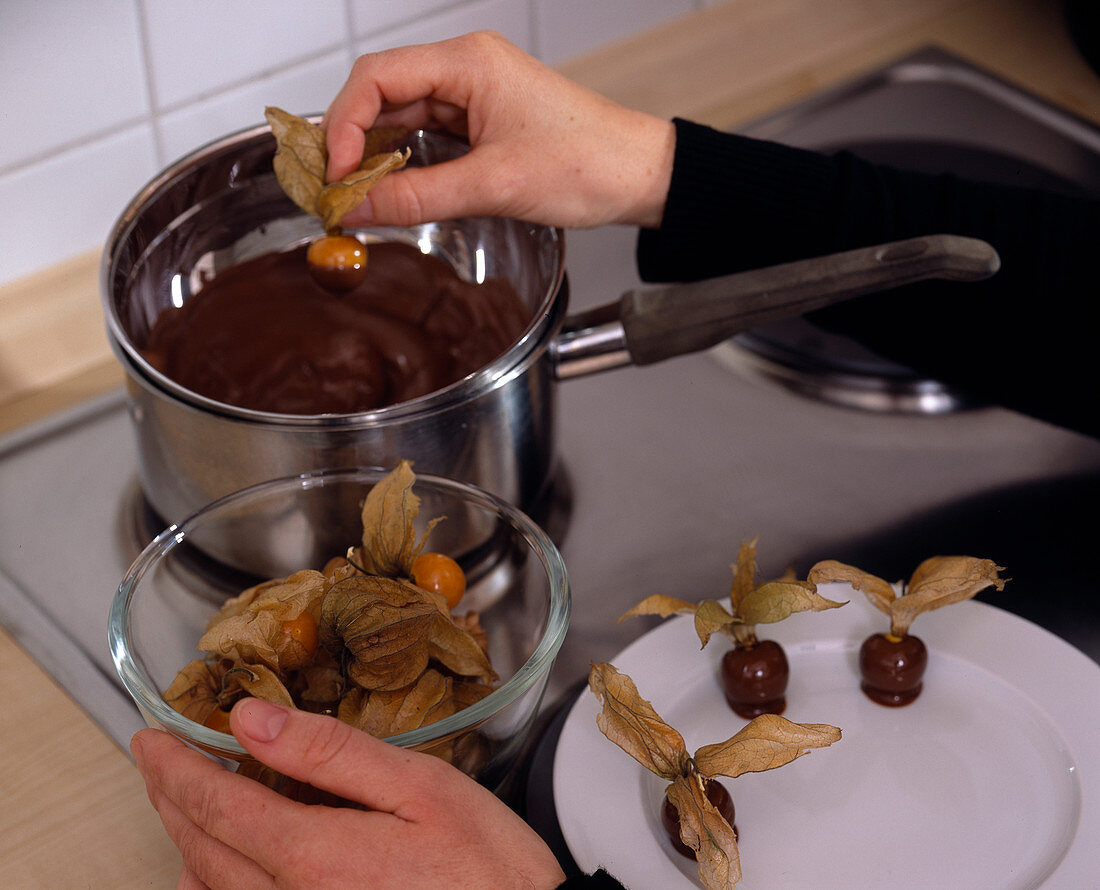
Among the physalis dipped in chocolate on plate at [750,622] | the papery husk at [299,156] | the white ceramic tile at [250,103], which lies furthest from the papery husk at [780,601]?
the white ceramic tile at [250,103]

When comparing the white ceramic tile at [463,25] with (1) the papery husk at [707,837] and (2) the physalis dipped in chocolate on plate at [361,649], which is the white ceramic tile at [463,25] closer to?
(2) the physalis dipped in chocolate on plate at [361,649]

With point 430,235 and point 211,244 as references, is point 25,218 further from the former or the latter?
point 430,235

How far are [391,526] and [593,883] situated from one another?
0.18 m

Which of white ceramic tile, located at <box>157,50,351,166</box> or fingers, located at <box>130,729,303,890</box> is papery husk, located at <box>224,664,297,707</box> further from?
white ceramic tile, located at <box>157,50,351,166</box>

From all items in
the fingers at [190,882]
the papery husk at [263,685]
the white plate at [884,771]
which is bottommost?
the white plate at [884,771]

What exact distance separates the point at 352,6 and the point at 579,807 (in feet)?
2.14

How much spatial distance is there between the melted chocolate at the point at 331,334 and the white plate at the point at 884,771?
0.20 m

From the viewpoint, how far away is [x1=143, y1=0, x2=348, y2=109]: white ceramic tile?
85cm

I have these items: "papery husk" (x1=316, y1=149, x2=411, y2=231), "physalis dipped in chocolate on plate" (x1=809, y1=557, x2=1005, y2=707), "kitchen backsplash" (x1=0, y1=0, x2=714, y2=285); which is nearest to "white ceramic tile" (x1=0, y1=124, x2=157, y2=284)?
"kitchen backsplash" (x1=0, y1=0, x2=714, y2=285)

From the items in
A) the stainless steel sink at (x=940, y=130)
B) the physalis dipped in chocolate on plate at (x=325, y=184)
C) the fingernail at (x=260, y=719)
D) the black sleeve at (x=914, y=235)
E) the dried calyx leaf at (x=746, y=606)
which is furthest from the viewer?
the stainless steel sink at (x=940, y=130)

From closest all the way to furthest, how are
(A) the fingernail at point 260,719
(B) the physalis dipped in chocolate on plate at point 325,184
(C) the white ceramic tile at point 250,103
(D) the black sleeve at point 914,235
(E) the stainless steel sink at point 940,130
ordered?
(A) the fingernail at point 260,719 < (B) the physalis dipped in chocolate on plate at point 325,184 < (D) the black sleeve at point 914,235 < (C) the white ceramic tile at point 250,103 < (E) the stainless steel sink at point 940,130

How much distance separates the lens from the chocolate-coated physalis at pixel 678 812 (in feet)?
1.75

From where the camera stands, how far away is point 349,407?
0.68m

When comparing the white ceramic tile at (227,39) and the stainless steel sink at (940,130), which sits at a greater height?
the white ceramic tile at (227,39)
